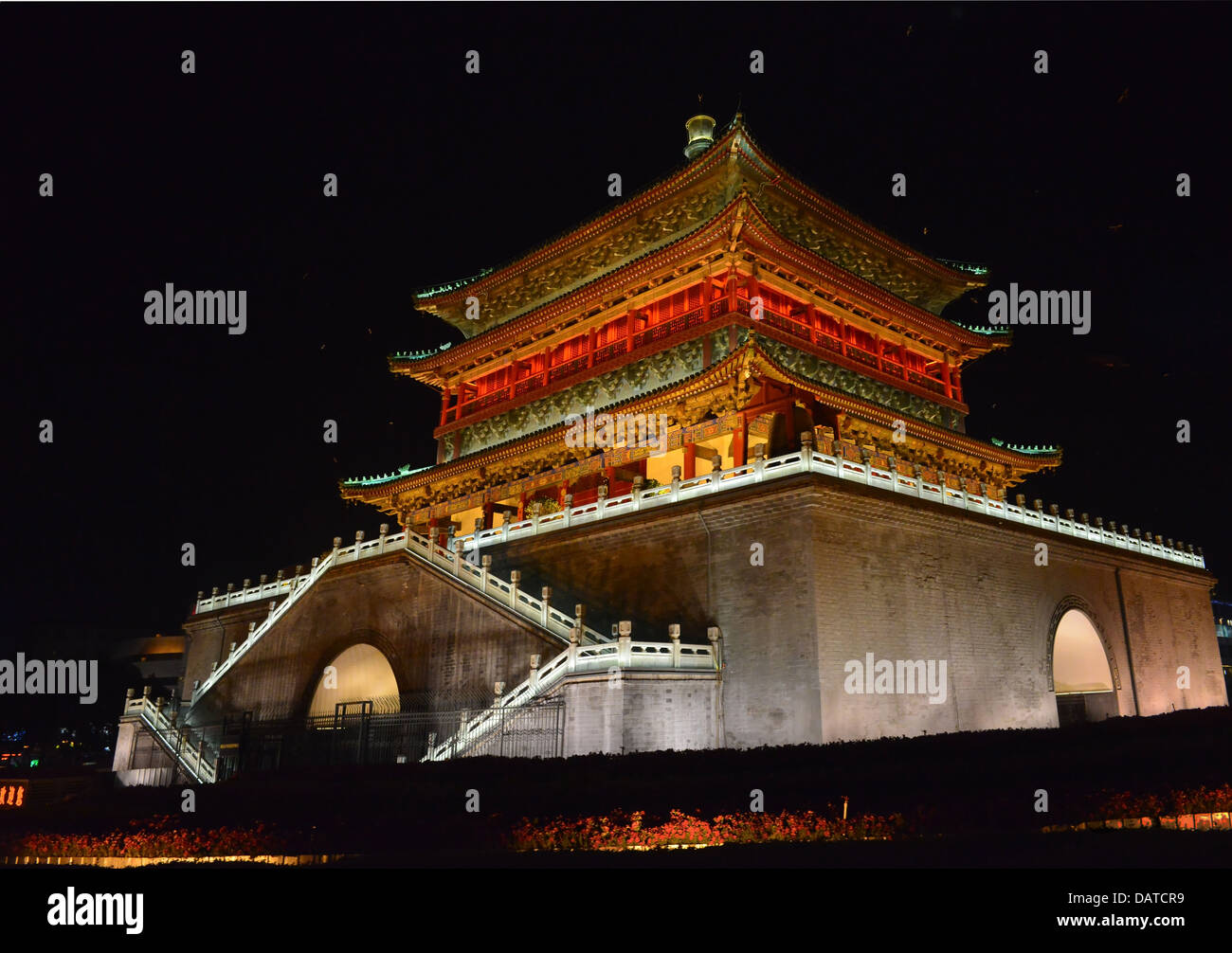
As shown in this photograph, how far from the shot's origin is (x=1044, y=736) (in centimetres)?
1401

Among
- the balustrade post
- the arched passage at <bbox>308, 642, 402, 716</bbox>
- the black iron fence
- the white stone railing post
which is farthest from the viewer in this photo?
the arched passage at <bbox>308, 642, 402, 716</bbox>

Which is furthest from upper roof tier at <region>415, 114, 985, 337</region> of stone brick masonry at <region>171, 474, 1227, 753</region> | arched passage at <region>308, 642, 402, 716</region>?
arched passage at <region>308, 642, 402, 716</region>

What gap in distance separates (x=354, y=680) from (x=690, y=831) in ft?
53.1

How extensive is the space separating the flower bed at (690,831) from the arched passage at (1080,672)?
14.1 m

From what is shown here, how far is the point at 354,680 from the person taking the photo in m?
24.5

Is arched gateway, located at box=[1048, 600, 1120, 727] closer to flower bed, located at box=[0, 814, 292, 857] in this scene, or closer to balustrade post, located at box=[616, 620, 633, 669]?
Answer: balustrade post, located at box=[616, 620, 633, 669]

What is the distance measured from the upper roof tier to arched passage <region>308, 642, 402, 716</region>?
14001 millimetres

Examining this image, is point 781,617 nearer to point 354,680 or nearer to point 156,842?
point 156,842

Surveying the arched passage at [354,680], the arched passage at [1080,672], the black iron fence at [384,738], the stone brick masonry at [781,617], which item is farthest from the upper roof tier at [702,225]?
the black iron fence at [384,738]

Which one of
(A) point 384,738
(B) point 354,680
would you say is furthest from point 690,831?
(B) point 354,680

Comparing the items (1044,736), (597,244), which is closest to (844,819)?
(1044,736)

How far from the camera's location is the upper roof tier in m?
27.6

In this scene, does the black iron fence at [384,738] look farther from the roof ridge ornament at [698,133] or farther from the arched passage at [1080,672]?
the roof ridge ornament at [698,133]
